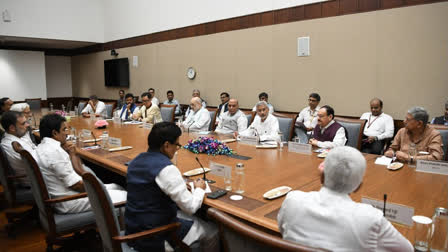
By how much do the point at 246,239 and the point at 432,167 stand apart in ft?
6.29

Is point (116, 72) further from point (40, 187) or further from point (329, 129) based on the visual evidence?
point (40, 187)

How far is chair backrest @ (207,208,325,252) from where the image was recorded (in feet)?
2.99

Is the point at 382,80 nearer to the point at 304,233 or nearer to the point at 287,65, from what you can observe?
the point at 287,65

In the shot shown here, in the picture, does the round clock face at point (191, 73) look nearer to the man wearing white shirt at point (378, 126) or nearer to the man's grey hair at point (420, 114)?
the man wearing white shirt at point (378, 126)

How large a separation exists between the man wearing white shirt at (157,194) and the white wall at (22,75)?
10564 mm

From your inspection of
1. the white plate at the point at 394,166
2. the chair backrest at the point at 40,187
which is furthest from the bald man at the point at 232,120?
the chair backrest at the point at 40,187

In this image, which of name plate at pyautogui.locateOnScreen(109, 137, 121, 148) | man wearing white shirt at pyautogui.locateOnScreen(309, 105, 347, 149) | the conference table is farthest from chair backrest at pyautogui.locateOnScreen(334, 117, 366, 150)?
name plate at pyautogui.locateOnScreen(109, 137, 121, 148)

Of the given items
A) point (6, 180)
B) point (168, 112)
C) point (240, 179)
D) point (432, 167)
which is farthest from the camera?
point (168, 112)

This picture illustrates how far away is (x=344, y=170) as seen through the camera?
1107 mm

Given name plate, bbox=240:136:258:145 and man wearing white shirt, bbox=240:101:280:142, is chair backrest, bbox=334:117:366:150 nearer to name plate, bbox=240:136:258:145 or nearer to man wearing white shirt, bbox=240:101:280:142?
man wearing white shirt, bbox=240:101:280:142

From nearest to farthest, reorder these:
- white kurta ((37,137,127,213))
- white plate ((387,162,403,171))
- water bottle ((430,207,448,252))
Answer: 1. water bottle ((430,207,448,252))
2. white kurta ((37,137,127,213))
3. white plate ((387,162,403,171))

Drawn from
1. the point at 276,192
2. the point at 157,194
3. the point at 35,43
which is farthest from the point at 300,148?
the point at 35,43

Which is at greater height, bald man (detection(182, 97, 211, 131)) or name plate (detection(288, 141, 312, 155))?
bald man (detection(182, 97, 211, 131))

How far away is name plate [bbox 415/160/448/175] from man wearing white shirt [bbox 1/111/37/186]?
3.02 m
